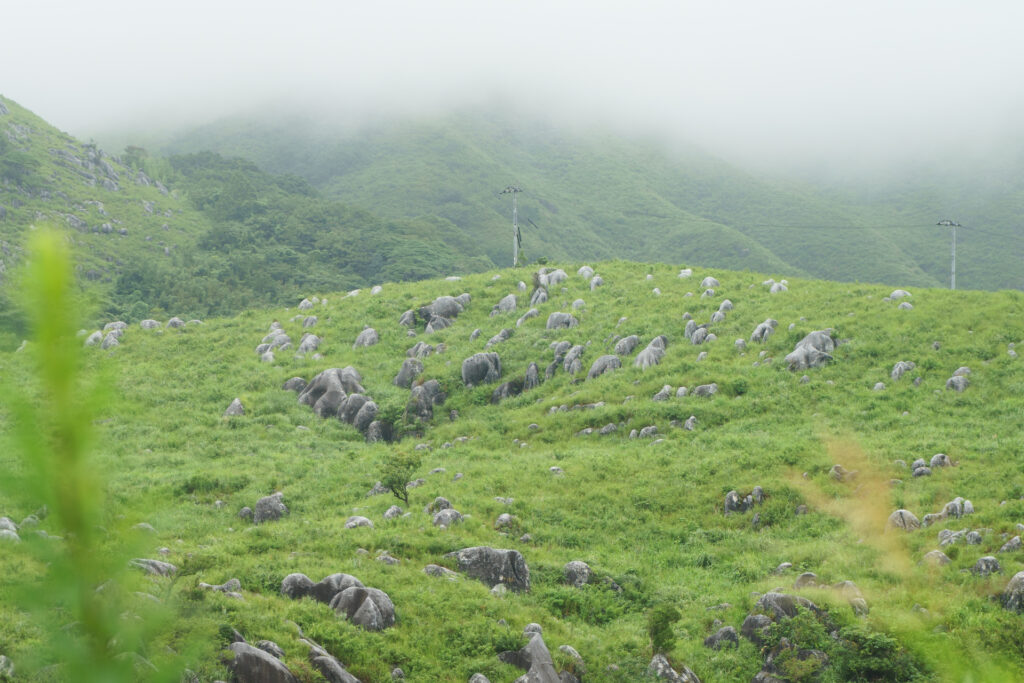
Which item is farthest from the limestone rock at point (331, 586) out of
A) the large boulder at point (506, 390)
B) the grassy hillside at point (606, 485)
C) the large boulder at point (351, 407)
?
the large boulder at point (506, 390)

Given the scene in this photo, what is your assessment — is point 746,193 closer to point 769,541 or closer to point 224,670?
point 769,541

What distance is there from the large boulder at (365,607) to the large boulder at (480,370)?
2281 cm

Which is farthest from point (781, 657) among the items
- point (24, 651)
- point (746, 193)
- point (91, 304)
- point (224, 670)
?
point (746, 193)

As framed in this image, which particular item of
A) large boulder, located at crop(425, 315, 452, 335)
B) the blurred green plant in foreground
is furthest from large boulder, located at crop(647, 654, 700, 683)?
large boulder, located at crop(425, 315, 452, 335)

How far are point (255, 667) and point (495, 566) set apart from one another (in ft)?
25.8

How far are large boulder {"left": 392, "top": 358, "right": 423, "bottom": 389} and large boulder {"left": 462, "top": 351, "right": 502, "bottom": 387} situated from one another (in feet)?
9.13

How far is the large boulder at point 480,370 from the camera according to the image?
38438 millimetres

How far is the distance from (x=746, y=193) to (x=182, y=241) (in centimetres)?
13344


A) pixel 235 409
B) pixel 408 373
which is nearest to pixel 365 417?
pixel 408 373

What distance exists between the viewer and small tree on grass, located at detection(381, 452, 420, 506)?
25.4 metres

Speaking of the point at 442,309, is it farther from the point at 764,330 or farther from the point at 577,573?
the point at 577,573

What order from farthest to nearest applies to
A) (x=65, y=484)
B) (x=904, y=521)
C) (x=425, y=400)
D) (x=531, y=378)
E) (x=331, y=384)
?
(x=331, y=384) → (x=531, y=378) → (x=425, y=400) → (x=904, y=521) → (x=65, y=484)

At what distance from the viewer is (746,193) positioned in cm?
18762

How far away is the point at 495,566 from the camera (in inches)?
736
